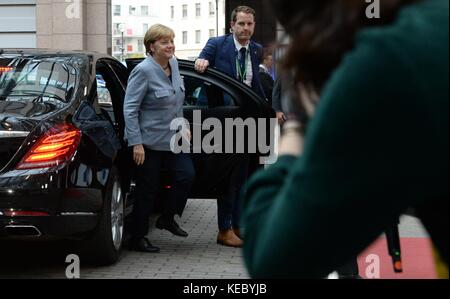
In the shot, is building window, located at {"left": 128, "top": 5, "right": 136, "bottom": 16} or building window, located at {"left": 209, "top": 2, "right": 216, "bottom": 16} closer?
building window, located at {"left": 209, "top": 2, "right": 216, "bottom": 16}

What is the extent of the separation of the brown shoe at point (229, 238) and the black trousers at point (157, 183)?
548 millimetres

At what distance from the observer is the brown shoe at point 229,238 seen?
7191 millimetres

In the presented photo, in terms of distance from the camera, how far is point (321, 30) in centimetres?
105

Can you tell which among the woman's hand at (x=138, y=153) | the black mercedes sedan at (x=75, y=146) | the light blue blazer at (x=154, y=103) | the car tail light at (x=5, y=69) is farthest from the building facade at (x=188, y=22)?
the car tail light at (x=5, y=69)

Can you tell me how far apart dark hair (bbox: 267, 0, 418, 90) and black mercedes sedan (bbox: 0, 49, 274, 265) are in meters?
4.37

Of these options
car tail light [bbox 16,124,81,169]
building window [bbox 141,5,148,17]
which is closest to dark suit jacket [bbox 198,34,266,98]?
car tail light [bbox 16,124,81,169]

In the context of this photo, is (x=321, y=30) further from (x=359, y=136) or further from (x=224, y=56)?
(x=224, y=56)

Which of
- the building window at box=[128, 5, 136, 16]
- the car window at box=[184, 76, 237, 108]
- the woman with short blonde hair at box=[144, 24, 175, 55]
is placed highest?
the building window at box=[128, 5, 136, 16]

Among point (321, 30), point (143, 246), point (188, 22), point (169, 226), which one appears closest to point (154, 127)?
point (169, 226)

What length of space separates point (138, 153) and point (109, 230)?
0.84 metres

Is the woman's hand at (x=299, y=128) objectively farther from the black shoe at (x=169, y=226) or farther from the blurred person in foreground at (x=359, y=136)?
the black shoe at (x=169, y=226)

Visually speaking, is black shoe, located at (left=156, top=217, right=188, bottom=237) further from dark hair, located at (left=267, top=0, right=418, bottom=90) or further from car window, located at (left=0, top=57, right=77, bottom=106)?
dark hair, located at (left=267, top=0, right=418, bottom=90)

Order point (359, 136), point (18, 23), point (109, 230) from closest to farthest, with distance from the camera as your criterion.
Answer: point (359, 136) → point (109, 230) → point (18, 23)

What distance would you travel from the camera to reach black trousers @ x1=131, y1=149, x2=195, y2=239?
6742mm
